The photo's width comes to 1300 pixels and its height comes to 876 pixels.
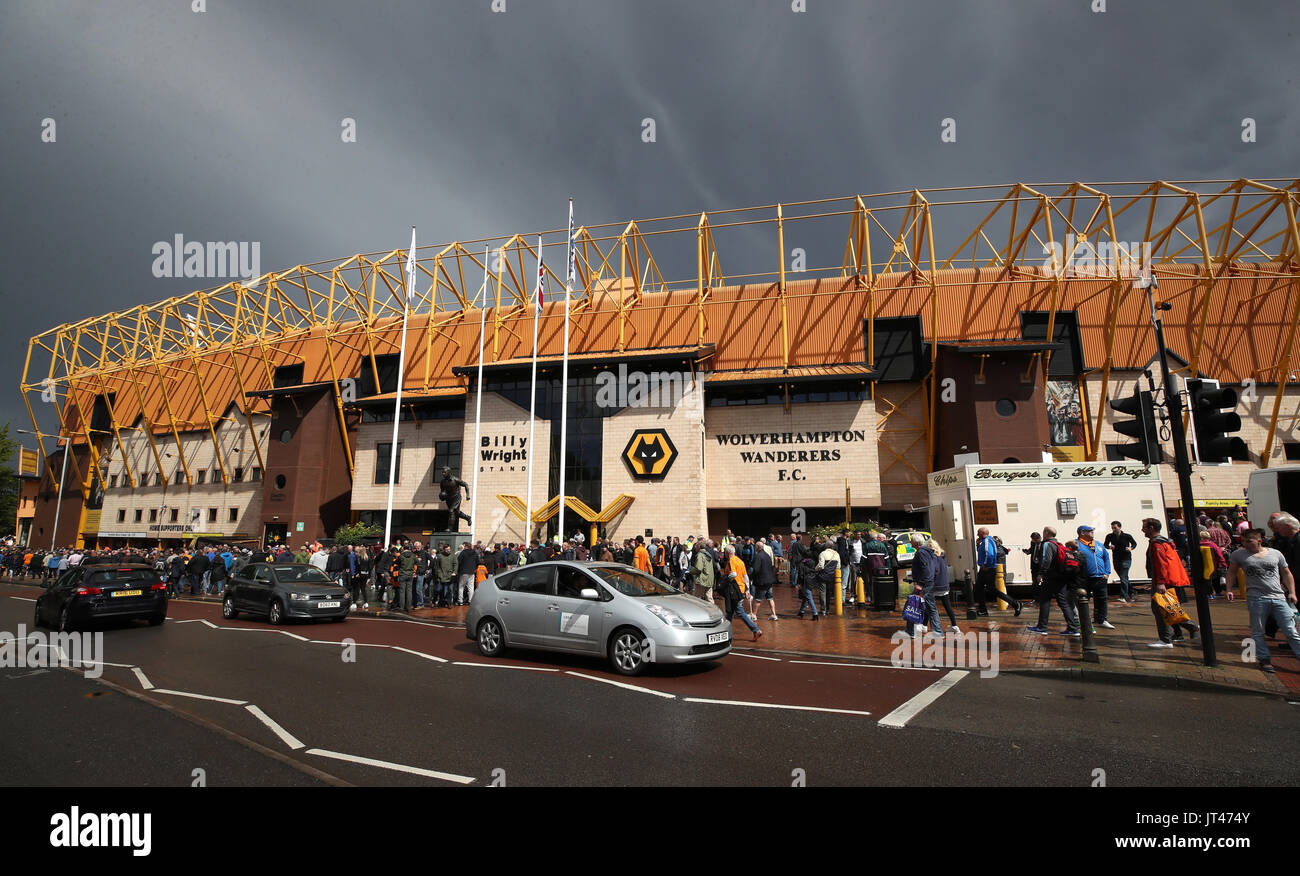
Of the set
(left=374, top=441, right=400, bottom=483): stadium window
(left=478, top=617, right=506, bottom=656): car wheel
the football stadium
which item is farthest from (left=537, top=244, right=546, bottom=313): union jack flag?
(left=478, top=617, right=506, bottom=656): car wheel

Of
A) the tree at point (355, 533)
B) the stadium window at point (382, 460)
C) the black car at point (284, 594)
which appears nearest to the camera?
the black car at point (284, 594)

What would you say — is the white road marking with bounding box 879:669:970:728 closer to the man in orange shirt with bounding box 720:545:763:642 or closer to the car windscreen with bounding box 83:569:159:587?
the man in orange shirt with bounding box 720:545:763:642

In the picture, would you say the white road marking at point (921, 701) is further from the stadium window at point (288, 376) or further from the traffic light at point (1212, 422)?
the stadium window at point (288, 376)

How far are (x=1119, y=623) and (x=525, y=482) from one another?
25416mm

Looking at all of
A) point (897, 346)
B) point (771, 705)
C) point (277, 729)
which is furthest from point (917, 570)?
point (897, 346)

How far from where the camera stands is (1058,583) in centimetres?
989

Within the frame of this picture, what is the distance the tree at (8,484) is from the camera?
5409cm

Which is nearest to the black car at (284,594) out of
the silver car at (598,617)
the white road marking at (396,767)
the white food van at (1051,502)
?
the silver car at (598,617)

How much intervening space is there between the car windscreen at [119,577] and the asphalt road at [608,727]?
17.1ft

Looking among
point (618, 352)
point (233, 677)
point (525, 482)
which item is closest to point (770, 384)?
point (618, 352)

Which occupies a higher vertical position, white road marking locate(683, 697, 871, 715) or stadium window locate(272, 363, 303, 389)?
stadium window locate(272, 363, 303, 389)

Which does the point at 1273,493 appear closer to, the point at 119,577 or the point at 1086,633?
the point at 1086,633

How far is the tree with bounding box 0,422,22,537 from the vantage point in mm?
54094
